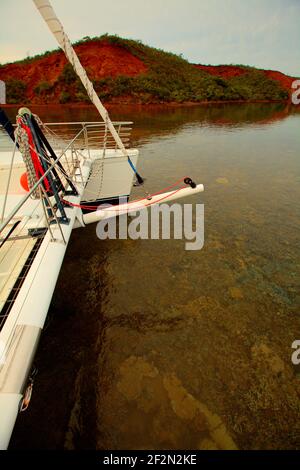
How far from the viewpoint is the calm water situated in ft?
10.6

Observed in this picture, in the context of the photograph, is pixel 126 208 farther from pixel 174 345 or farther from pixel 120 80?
pixel 120 80

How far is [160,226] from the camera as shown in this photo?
25.9ft

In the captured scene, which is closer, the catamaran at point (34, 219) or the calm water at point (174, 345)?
the catamaran at point (34, 219)

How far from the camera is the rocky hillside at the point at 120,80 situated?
4681 cm

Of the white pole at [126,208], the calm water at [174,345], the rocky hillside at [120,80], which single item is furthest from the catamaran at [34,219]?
the rocky hillside at [120,80]

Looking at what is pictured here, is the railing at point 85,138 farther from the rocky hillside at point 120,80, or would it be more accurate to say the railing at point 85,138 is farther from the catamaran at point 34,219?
the rocky hillside at point 120,80

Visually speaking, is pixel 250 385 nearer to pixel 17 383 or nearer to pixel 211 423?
pixel 211 423

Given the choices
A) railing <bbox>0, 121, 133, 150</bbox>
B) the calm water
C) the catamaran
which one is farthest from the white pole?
railing <bbox>0, 121, 133, 150</bbox>

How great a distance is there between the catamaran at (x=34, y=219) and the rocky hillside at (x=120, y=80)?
146 feet

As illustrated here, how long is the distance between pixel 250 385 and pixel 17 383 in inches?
131

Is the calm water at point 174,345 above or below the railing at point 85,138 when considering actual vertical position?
below

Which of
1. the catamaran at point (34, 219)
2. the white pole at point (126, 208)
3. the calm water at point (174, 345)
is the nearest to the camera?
the catamaran at point (34, 219)

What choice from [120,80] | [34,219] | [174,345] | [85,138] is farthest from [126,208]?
[120,80]
